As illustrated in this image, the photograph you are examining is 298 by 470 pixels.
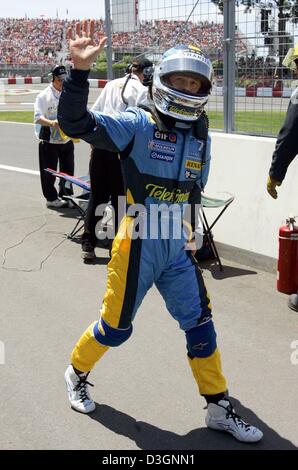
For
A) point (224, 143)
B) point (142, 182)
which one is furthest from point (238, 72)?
point (142, 182)

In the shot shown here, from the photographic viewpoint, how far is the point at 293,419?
3.55 meters

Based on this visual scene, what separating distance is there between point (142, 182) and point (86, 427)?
4.46 ft

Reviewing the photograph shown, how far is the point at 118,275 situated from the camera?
3.35 meters

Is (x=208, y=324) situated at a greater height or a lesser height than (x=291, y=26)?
lesser

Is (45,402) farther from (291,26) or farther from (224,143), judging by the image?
(291,26)

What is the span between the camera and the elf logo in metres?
3.26

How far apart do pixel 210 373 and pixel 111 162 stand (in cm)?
316

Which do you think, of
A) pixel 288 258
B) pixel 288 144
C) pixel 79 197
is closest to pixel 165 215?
pixel 288 144

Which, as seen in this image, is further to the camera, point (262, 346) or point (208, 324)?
point (262, 346)

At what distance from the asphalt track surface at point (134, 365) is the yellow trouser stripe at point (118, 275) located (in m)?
0.62

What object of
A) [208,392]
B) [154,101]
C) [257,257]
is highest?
[154,101]

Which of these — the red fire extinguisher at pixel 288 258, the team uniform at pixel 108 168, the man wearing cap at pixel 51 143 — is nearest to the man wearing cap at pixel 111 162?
the team uniform at pixel 108 168
